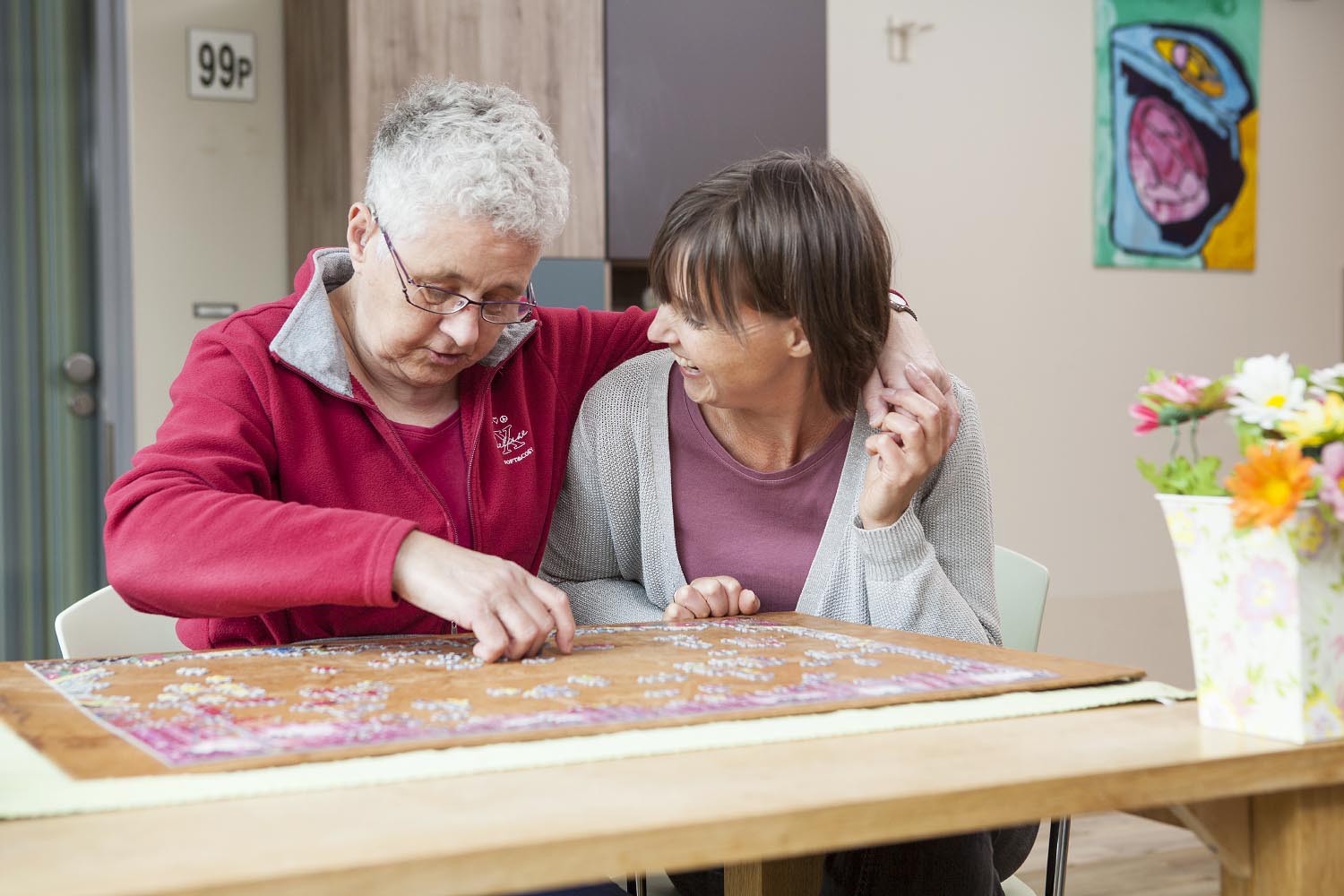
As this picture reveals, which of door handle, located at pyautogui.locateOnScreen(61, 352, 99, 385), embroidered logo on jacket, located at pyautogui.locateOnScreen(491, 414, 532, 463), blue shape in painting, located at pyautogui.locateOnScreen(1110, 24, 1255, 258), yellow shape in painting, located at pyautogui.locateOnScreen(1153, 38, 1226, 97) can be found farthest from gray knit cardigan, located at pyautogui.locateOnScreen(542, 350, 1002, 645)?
yellow shape in painting, located at pyautogui.locateOnScreen(1153, 38, 1226, 97)

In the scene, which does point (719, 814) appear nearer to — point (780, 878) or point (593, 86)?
point (780, 878)

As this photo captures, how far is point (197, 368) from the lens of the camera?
5.36ft

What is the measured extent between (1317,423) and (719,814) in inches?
19.0

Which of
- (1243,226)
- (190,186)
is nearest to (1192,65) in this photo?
(1243,226)

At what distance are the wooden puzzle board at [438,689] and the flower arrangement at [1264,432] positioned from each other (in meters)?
0.26

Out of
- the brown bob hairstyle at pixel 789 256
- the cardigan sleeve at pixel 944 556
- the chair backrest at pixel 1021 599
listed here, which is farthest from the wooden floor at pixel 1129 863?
the brown bob hairstyle at pixel 789 256

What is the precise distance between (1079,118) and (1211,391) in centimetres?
378

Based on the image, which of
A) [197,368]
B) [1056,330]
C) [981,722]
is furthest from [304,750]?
[1056,330]

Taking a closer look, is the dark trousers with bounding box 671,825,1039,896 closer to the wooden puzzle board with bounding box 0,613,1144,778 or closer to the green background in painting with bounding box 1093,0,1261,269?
the wooden puzzle board with bounding box 0,613,1144,778

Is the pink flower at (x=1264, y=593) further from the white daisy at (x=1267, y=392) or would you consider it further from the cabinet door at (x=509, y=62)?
the cabinet door at (x=509, y=62)

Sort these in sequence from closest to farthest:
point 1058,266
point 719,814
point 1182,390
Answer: point 719,814, point 1182,390, point 1058,266

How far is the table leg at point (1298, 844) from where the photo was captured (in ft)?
3.11

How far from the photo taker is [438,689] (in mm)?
1122

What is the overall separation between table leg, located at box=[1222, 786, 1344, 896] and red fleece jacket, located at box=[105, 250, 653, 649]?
76 cm
